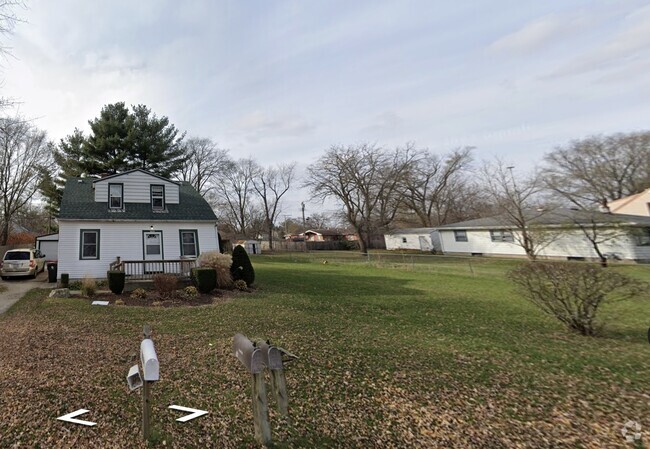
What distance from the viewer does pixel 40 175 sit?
26.7 m

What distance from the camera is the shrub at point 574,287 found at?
6.28 m

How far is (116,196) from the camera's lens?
15.0 meters

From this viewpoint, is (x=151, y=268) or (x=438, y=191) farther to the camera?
(x=438, y=191)

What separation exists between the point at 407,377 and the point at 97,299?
1017 cm

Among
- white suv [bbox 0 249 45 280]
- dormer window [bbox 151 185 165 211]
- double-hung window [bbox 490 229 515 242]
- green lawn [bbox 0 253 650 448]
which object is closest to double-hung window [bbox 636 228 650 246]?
double-hung window [bbox 490 229 515 242]

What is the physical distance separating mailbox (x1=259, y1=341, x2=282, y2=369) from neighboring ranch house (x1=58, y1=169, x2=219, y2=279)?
36.1ft

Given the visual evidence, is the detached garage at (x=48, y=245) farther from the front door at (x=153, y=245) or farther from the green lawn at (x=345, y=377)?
the green lawn at (x=345, y=377)

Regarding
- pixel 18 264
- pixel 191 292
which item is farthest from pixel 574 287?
pixel 18 264

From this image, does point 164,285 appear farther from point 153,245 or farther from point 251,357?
point 251,357

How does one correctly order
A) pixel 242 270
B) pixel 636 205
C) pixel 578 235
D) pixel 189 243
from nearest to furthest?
pixel 242 270, pixel 189 243, pixel 578 235, pixel 636 205

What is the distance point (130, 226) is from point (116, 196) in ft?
6.54

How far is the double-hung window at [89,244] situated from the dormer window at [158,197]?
2.78 m

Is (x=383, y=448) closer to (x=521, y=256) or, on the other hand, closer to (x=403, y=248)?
(x=521, y=256)

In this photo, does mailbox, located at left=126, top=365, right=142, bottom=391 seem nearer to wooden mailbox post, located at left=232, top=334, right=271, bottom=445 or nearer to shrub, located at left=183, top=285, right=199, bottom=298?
wooden mailbox post, located at left=232, top=334, right=271, bottom=445
